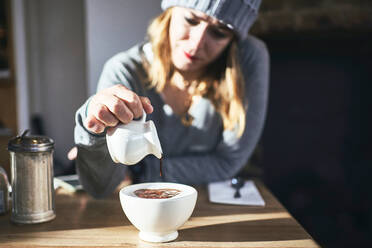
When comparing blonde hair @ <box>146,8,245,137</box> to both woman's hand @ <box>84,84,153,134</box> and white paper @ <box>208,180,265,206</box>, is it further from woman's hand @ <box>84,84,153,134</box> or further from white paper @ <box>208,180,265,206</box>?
woman's hand @ <box>84,84,153,134</box>

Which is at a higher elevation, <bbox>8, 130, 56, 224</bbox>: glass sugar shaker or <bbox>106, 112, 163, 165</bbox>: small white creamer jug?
<bbox>106, 112, 163, 165</bbox>: small white creamer jug

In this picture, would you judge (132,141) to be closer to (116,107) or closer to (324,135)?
(116,107)

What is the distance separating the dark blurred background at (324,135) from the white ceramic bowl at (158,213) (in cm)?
173

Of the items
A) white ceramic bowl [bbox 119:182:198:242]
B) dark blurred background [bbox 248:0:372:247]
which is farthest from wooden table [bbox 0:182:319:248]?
dark blurred background [bbox 248:0:372:247]

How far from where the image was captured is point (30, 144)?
28.9 inches

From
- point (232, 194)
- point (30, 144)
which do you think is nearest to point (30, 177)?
point (30, 144)

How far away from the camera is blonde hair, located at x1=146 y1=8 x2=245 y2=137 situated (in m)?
1.25

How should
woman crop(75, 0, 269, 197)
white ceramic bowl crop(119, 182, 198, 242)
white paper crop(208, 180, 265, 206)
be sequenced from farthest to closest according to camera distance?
woman crop(75, 0, 269, 197) → white paper crop(208, 180, 265, 206) → white ceramic bowl crop(119, 182, 198, 242)

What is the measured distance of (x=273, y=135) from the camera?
235cm

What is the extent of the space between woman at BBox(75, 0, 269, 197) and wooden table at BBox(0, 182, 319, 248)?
0.15 meters

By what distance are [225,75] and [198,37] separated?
11.1 inches

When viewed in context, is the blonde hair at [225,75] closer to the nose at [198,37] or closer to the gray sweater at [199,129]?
the gray sweater at [199,129]

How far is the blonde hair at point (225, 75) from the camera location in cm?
125

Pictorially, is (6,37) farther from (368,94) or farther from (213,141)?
(368,94)
